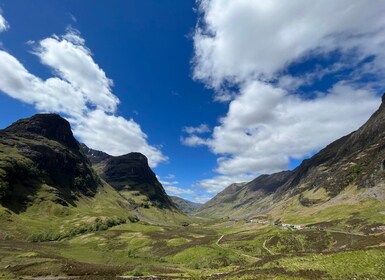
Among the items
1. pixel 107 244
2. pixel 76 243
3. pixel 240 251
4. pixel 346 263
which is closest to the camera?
pixel 346 263

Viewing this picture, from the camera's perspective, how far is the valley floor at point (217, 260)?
141 ft

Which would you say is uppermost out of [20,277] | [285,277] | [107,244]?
[107,244]

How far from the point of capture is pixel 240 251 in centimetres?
11819

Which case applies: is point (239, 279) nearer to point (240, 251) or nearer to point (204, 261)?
point (204, 261)

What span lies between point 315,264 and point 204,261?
56590 millimetres

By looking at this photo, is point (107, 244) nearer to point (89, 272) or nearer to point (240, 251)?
point (240, 251)

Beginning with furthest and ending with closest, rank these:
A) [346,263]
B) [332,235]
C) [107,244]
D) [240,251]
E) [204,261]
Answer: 1. [107,244]
2. [332,235]
3. [240,251]
4. [204,261]
5. [346,263]

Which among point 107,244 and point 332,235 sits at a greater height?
point 107,244

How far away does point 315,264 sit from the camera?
45.7 meters

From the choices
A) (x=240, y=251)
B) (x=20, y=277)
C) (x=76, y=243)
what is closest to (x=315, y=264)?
(x=20, y=277)

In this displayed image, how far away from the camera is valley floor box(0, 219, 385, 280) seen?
43.1 metres

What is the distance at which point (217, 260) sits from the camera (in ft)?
310

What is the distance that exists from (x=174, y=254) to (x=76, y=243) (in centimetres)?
8965

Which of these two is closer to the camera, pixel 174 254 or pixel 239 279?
pixel 239 279
